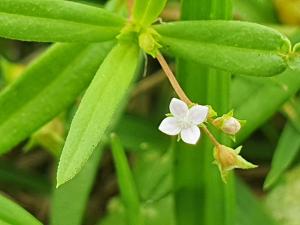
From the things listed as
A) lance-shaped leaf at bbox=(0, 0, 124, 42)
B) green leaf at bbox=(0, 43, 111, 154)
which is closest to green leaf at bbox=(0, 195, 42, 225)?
green leaf at bbox=(0, 43, 111, 154)

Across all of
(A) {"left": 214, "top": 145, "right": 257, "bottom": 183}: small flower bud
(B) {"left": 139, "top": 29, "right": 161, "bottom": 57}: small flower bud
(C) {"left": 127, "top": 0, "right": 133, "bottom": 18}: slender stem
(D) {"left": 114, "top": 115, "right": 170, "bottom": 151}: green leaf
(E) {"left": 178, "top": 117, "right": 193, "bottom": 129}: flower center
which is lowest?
(D) {"left": 114, "top": 115, "right": 170, "bottom": 151}: green leaf

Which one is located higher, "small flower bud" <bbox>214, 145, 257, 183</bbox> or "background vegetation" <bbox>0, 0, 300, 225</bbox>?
"small flower bud" <bbox>214, 145, 257, 183</bbox>

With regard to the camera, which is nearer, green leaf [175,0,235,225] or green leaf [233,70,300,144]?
green leaf [175,0,235,225]

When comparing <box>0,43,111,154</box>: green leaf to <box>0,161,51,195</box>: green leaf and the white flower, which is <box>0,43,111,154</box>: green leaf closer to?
the white flower

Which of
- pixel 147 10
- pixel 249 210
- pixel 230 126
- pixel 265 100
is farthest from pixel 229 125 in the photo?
pixel 249 210

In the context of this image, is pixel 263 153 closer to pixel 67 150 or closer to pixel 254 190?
pixel 254 190

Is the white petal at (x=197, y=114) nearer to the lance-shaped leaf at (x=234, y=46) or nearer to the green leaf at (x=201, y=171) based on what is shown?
the lance-shaped leaf at (x=234, y=46)
